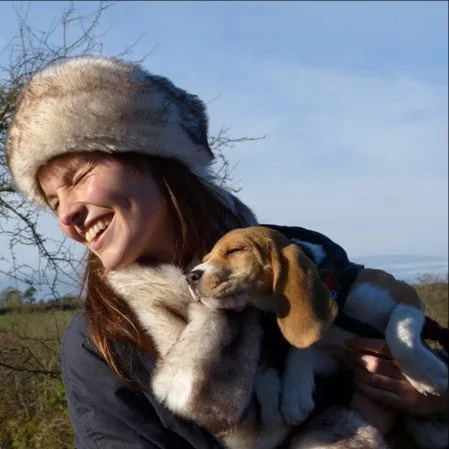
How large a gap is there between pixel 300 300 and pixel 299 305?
2 centimetres

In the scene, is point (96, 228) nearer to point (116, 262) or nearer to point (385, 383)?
point (116, 262)

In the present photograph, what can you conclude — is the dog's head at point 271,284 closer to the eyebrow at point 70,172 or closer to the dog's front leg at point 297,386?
the dog's front leg at point 297,386

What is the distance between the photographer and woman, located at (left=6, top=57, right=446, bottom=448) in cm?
253

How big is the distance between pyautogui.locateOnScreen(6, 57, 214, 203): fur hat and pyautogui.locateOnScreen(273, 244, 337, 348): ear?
2.12 feet

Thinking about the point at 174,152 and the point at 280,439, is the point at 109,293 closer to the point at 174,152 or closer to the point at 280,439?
the point at 174,152

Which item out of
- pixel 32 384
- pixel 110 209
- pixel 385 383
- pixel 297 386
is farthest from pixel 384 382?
pixel 32 384

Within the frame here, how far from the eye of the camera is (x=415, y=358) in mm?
2557

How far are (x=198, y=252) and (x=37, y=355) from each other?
9.92 feet

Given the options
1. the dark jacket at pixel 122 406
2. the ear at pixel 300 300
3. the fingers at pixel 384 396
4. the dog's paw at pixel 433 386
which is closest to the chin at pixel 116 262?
the dark jacket at pixel 122 406

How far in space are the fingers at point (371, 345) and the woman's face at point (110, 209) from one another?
0.72 m

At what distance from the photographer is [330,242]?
2.97m

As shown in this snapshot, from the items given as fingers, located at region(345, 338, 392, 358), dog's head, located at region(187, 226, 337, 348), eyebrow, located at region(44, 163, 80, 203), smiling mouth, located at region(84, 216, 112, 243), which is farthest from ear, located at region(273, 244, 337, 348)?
eyebrow, located at region(44, 163, 80, 203)

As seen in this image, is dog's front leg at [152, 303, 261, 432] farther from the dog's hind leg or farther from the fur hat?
the fur hat

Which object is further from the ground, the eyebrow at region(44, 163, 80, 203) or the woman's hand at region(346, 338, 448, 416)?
the eyebrow at region(44, 163, 80, 203)
